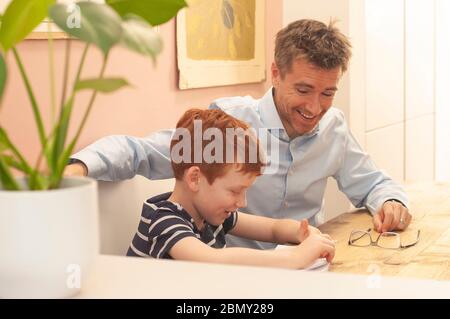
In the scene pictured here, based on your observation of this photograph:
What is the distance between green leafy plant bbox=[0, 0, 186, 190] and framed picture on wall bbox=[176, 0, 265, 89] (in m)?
1.45

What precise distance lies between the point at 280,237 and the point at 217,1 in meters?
1.13

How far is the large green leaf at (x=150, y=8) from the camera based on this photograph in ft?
2.73

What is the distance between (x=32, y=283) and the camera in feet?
2.43

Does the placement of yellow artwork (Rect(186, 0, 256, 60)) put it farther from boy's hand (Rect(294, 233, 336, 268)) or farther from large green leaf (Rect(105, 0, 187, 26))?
large green leaf (Rect(105, 0, 187, 26))

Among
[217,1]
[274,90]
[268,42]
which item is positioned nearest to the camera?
[274,90]

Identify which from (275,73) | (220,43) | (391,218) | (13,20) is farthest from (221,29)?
(13,20)

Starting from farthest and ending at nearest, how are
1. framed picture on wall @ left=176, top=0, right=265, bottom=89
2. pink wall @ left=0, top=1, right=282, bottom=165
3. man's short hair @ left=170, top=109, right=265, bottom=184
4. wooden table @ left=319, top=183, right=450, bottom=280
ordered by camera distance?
framed picture on wall @ left=176, top=0, right=265, bottom=89 < pink wall @ left=0, top=1, right=282, bottom=165 < man's short hair @ left=170, top=109, right=265, bottom=184 < wooden table @ left=319, top=183, right=450, bottom=280

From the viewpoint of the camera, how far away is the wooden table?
52.5 inches

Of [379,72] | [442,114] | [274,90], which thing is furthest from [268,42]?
[442,114]

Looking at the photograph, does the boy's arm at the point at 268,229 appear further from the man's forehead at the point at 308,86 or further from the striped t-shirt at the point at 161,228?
the man's forehead at the point at 308,86

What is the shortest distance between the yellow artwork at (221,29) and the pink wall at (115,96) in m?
0.11

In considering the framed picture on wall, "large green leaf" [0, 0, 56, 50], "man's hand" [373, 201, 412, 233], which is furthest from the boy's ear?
the framed picture on wall
